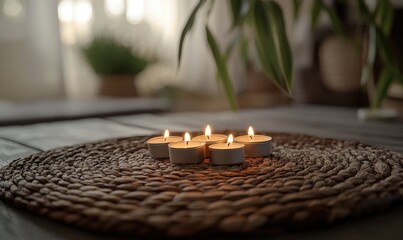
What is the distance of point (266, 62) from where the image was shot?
0.64 m

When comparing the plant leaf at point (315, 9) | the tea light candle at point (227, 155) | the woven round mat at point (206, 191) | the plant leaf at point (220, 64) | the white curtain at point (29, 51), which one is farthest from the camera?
the white curtain at point (29, 51)

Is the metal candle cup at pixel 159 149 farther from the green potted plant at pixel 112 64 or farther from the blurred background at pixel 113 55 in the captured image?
the green potted plant at pixel 112 64

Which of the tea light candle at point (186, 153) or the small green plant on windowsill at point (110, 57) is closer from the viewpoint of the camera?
the tea light candle at point (186, 153)

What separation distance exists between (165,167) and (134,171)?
0.04 meters

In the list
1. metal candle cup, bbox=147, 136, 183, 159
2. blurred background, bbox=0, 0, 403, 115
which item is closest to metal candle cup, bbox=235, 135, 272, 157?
metal candle cup, bbox=147, 136, 183, 159

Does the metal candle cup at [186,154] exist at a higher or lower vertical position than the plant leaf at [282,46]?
lower

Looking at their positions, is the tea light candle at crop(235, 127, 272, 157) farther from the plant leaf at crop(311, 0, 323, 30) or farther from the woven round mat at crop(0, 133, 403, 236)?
the plant leaf at crop(311, 0, 323, 30)

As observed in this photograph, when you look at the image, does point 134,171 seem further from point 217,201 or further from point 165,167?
point 217,201

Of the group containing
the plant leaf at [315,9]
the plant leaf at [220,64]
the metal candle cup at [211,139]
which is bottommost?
the metal candle cup at [211,139]

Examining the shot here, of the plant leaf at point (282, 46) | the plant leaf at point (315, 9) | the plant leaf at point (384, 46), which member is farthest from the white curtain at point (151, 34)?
the plant leaf at point (282, 46)

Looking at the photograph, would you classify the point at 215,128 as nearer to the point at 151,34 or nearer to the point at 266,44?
the point at 266,44

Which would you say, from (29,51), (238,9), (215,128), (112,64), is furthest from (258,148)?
Result: (29,51)

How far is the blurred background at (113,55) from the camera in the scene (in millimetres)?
2584

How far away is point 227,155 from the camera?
0.57 meters
